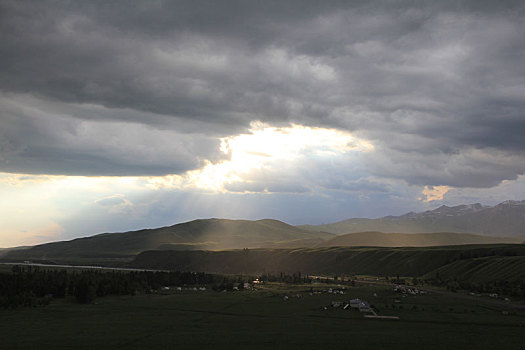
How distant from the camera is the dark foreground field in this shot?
79312 millimetres

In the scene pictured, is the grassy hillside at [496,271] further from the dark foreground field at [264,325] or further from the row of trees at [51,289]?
the row of trees at [51,289]

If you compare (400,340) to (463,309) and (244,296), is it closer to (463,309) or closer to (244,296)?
(463,309)

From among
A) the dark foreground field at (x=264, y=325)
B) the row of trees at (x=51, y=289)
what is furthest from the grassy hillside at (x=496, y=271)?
the row of trees at (x=51, y=289)

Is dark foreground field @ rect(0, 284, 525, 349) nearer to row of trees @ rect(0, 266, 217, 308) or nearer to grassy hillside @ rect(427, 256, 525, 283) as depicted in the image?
row of trees @ rect(0, 266, 217, 308)

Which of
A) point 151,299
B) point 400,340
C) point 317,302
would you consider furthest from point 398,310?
point 151,299

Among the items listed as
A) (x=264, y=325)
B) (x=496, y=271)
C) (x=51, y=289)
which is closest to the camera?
(x=264, y=325)

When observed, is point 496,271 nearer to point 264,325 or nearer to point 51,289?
point 264,325

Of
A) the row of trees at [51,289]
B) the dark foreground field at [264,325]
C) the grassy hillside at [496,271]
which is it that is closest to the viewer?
the dark foreground field at [264,325]

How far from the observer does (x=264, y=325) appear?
97938mm

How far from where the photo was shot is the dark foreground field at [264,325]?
79312 millimetres

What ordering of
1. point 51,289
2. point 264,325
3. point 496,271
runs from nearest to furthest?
point 264,325, point 51,289, point 496,271

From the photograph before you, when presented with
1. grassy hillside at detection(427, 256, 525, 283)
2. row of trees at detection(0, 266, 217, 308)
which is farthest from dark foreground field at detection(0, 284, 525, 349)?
grassy hillside at detection(427, 256, 525, 283)

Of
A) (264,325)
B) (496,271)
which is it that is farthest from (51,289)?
(496,271)

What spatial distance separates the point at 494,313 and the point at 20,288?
490 ft
